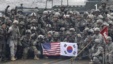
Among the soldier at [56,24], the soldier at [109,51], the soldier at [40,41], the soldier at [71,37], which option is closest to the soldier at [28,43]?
the soldier at [40,41]

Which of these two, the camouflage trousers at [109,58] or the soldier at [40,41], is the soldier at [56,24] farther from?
the camouflage trousers at [109,58]

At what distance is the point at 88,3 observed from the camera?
27656 millimetres

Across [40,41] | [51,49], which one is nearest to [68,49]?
[51,49]

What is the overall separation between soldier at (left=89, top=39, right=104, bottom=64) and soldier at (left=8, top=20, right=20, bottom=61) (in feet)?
13.8

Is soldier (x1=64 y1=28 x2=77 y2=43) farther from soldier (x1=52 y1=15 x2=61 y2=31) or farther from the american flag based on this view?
soldier (x1=52 y1=15 x2=61 y2=31)

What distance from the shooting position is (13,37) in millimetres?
22266

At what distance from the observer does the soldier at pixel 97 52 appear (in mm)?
19953

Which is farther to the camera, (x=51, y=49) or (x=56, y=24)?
(x=56, y=24)

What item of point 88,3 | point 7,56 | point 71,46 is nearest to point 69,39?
point 71,46

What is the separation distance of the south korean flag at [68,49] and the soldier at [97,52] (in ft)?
4.23

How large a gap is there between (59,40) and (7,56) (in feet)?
9.52

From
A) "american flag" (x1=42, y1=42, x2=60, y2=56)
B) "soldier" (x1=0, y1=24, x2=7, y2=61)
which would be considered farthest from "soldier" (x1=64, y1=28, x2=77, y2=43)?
"soldier" (x1=0, y1=24, x2=7, y2=61)

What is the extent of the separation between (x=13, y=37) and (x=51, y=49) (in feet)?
6.91

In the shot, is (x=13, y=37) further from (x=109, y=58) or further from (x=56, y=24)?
(x=109, y=58)
